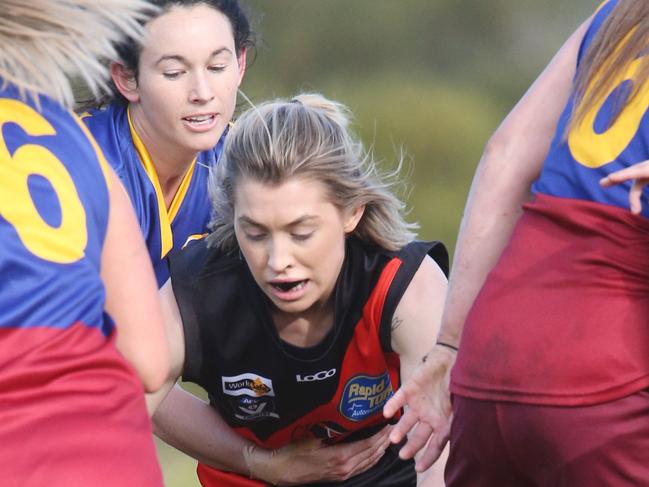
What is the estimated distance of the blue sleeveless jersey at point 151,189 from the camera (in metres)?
3.88

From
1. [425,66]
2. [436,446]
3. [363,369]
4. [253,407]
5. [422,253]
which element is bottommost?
[425,66]

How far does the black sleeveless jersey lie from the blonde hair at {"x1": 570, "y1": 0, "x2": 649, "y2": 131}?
963mm

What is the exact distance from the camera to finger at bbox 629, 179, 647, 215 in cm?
212

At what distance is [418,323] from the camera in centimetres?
317

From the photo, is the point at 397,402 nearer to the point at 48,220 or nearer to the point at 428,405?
the point at 428,405

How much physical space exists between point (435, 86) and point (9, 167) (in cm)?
1235

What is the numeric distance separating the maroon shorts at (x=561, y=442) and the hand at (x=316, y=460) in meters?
1.13

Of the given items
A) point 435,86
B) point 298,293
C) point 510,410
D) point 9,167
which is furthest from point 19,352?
point 435,86

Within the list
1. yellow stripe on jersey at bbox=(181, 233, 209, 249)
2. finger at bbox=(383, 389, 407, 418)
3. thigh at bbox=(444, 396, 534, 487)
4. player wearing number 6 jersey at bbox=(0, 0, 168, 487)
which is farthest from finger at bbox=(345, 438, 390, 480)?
player wearing number 6 jersey at bbox=(0, 0, 168, 487)

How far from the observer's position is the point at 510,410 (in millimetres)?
2266

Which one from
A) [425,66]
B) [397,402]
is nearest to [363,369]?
[397,402]

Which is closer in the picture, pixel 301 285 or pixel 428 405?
pixel 428 405

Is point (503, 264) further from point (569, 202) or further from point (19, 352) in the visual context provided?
point (19, 352)

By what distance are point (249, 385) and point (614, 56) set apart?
1.32 meters
